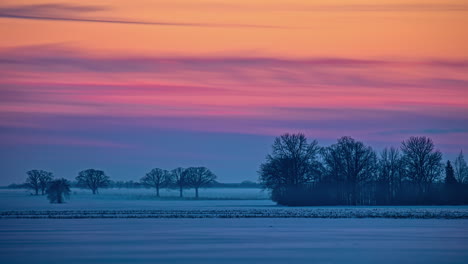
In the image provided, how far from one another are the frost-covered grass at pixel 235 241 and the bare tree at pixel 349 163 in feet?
153

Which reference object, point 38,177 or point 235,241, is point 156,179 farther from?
point 235,241

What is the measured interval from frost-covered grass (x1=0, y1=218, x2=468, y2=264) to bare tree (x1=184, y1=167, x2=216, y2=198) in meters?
101

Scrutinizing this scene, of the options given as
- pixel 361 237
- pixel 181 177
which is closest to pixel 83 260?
pixel 361 237

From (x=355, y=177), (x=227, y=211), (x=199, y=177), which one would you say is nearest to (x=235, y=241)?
(x=227, y=211)

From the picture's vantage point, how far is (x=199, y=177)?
15200 cm

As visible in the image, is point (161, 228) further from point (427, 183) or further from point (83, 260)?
point (427, 183)

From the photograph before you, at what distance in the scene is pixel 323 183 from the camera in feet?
292

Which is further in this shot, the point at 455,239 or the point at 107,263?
the point at 455,239

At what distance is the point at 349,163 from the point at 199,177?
189 ft

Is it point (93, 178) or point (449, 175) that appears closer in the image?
point (449, 175)

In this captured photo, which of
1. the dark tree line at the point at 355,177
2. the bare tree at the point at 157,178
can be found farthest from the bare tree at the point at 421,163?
the bare tree at the point at 157,178

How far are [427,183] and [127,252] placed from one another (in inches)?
2914

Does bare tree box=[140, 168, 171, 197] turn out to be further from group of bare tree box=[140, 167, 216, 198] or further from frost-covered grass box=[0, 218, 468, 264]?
frost-covered grass box=[0, 218, 468, 264]

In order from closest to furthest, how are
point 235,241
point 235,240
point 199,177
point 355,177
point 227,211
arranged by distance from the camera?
point 235,241 < point 235,240 < point 227,211 < point 355,177 < point 199,177
